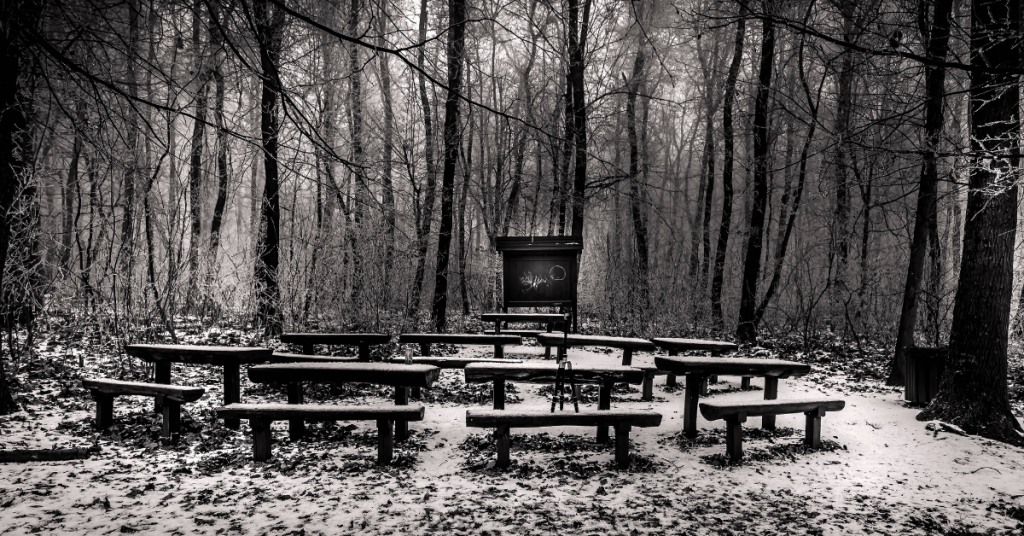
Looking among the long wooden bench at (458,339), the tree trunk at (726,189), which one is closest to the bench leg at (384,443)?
the long wooden bench at (458,339)

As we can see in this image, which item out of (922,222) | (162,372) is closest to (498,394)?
(162,372)

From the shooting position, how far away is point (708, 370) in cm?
533

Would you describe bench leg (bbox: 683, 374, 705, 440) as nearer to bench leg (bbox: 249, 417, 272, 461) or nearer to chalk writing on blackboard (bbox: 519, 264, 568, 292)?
bench leg (bbox: 249, 417, 272, 461)

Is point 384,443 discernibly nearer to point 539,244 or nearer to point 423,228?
point 539,244

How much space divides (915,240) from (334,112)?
39.1 ft

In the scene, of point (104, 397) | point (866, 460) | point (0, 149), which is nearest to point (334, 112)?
point (0, 149)

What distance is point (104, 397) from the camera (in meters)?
5.00

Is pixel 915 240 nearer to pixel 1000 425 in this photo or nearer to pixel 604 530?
pixel 1000 425

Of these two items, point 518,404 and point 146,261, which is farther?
point 146,261

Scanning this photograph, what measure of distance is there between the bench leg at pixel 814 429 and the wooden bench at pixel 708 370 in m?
0.54

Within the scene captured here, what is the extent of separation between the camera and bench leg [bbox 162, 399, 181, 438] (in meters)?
4.76

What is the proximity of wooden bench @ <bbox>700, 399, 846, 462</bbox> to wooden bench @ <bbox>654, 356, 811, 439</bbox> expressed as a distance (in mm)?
597

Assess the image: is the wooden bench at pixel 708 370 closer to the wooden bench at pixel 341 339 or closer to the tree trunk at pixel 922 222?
the tree trunk at pixel 922 222

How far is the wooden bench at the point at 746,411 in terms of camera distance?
4504mm
